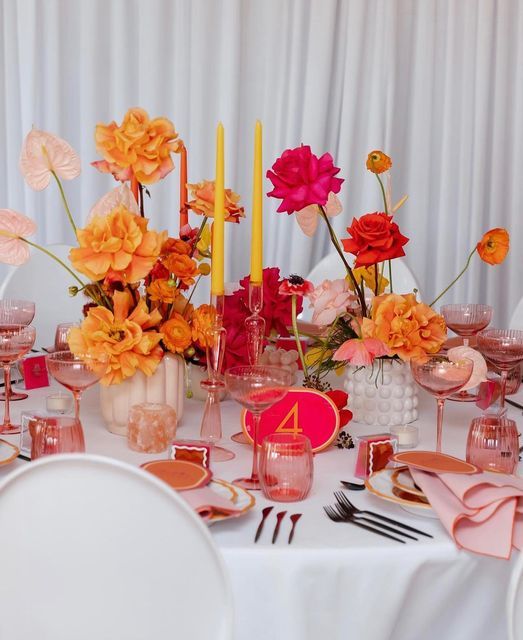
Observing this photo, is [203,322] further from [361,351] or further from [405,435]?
[405,435]

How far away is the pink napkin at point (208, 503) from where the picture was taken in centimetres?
121

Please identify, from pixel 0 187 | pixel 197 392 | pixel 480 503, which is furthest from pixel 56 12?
pixel 480 503

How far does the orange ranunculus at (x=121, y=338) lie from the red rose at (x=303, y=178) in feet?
1.08

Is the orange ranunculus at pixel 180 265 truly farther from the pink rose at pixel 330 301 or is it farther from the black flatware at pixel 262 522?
the black flatware at pixel 262 522

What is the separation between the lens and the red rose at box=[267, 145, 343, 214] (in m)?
1.55

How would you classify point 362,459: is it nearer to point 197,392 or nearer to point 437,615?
point 437,615

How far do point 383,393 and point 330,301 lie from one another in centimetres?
22

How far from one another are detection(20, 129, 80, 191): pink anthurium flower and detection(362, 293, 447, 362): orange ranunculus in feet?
2.06

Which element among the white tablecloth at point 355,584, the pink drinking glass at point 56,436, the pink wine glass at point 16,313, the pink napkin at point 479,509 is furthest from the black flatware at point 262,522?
the pink wine glass at point 16,313

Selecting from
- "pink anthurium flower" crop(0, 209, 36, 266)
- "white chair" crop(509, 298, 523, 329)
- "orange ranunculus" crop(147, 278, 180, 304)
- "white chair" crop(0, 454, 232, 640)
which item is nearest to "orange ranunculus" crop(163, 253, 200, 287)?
"orange ranunculus" crop(147, 278, 180, 304)

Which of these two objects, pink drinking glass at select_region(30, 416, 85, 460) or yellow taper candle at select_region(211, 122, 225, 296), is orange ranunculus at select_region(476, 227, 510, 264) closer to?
yellow taper candle at select_region(211, 122, 225, 296)

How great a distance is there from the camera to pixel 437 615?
1.22m

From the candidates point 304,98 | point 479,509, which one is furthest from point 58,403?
point 304,98

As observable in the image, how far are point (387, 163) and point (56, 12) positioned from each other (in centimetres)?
225
